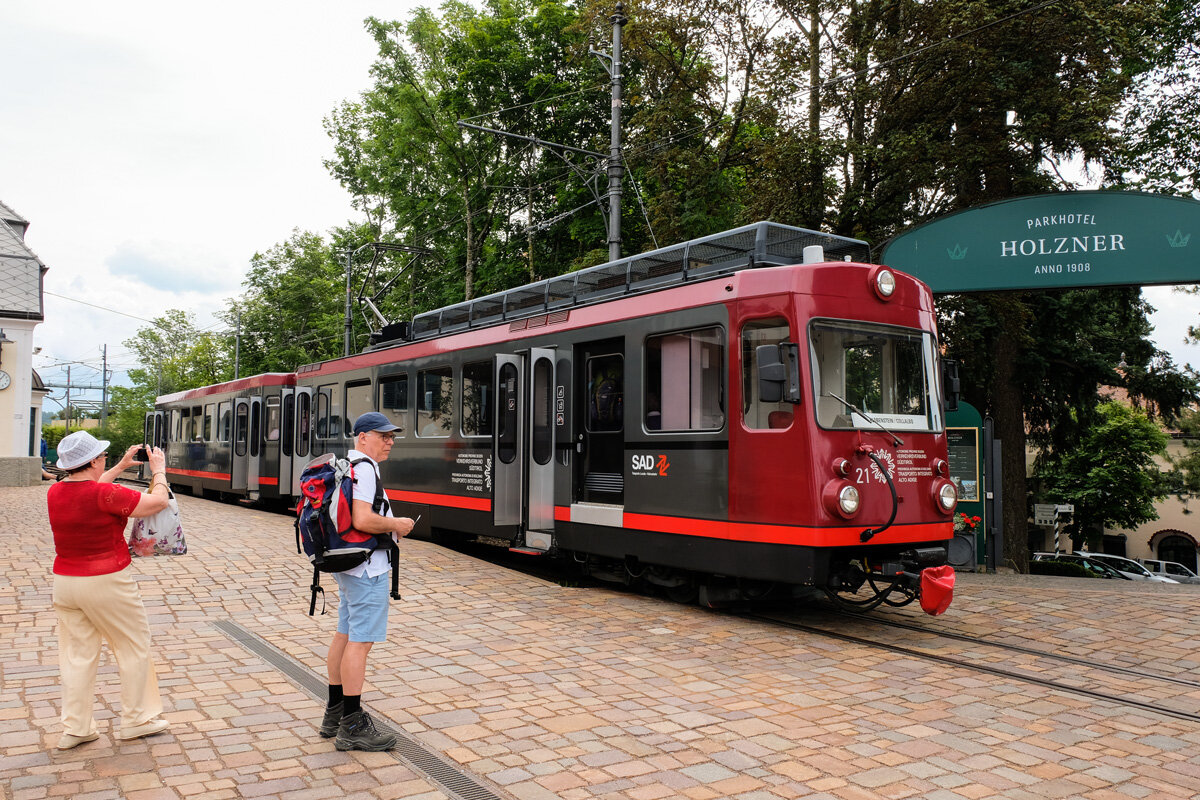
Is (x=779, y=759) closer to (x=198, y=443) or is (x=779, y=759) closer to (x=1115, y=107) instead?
(x=1115, y=107)

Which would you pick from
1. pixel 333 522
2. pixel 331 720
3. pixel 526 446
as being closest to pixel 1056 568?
pixel 526 446

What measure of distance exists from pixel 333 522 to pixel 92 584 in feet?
3.94

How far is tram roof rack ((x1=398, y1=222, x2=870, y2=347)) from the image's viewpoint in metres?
9.04

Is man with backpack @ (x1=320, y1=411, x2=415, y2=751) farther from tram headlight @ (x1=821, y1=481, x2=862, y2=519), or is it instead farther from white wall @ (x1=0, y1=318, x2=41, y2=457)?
white wall @ (x1=0, y1=318, x2=41, y2=457)

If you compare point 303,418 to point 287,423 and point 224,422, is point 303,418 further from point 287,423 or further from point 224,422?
point 224,422

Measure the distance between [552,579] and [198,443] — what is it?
56.9ft

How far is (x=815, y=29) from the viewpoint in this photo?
18094 mm

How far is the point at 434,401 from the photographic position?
43.2 feet

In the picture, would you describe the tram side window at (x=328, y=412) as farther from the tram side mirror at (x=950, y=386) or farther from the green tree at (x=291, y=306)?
the green tree at (x=291, y=306)

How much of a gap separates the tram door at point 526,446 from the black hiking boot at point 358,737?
579 cm

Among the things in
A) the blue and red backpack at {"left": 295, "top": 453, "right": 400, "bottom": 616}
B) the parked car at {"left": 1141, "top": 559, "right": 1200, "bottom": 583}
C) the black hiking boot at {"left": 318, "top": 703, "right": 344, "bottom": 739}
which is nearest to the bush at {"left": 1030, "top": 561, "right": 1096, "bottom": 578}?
the parked car at {"left": 1141, "top": 559, "right": 1200, "bottom": 583}

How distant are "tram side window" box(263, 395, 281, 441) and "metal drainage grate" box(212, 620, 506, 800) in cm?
1420

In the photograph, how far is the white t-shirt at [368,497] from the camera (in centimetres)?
472

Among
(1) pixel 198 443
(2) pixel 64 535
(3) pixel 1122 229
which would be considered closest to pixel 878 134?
(3) pixel 1122 229
